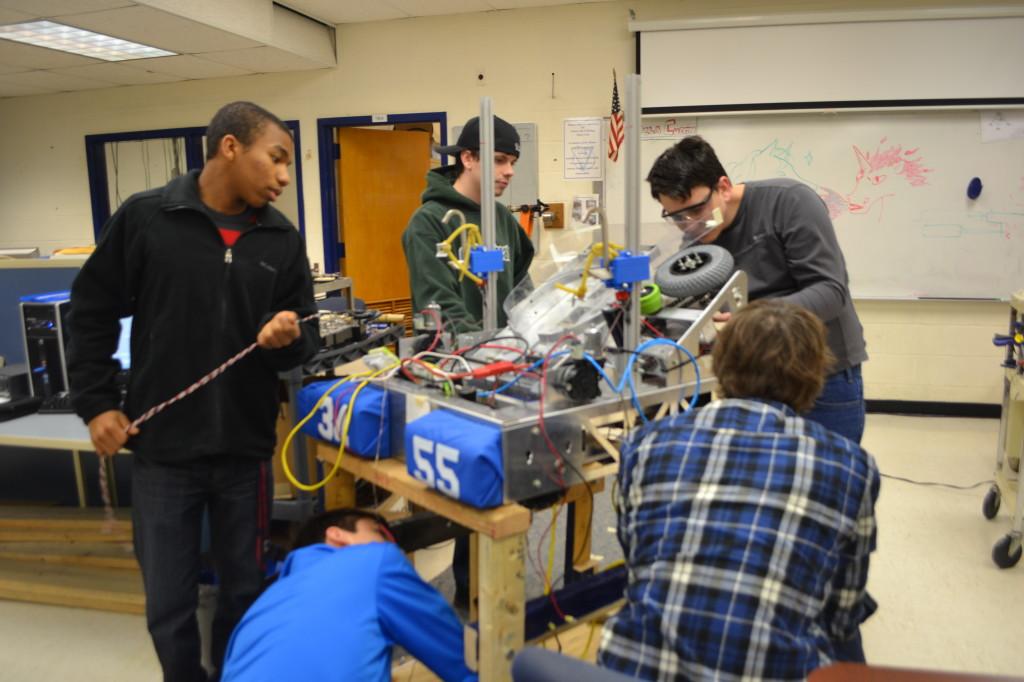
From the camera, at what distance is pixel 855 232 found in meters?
4.56

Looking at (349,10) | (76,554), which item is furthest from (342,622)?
(349,10)

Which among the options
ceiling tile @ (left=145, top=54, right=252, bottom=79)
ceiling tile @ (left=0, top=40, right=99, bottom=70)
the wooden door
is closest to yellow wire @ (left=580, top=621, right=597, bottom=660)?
the wooden door

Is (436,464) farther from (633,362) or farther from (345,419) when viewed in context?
(633,362)

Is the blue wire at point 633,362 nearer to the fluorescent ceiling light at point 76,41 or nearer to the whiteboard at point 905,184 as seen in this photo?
the whiteboard at point 905,184

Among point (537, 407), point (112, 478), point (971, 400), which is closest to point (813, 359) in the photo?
point (537, 407)

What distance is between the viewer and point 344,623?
123 centimetres

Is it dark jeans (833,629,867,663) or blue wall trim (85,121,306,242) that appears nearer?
dark jeans (833,629,867,663)

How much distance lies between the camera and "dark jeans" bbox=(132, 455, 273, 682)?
165 centimetres

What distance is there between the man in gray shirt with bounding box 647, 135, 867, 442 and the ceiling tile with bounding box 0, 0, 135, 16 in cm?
337

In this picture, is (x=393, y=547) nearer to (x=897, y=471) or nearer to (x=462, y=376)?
(x=462, y=376)

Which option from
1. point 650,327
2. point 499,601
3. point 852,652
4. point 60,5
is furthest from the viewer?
point 60,5

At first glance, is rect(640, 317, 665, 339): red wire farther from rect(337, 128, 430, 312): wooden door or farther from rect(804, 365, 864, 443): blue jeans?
rect(337, 128, 430, 312): wooden door

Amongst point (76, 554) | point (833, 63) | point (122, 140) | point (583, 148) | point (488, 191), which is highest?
point (833, 63)

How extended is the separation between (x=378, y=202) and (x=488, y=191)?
4.22 m
